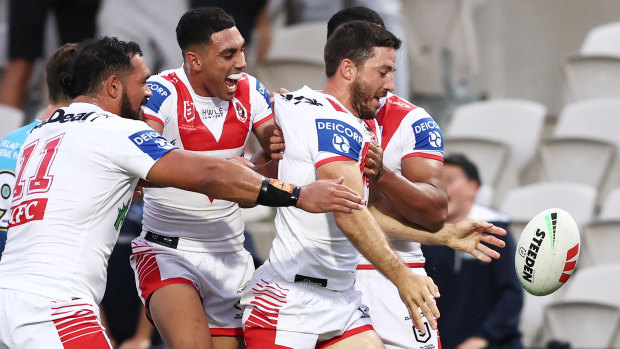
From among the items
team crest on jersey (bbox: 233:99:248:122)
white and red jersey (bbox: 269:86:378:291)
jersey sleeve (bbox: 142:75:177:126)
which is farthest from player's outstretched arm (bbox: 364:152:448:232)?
jersey sleeve (bbox: 142:75:177:126)

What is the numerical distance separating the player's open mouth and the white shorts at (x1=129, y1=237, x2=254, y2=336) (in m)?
0.86

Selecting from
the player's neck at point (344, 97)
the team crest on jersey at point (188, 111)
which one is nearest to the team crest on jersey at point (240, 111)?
the team crest on jersey at point (188, 111)

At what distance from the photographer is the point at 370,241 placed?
16.1ft

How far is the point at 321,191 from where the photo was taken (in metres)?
4.65

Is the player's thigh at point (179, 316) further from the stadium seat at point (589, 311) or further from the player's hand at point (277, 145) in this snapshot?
the stadium seat at point (589, 311)

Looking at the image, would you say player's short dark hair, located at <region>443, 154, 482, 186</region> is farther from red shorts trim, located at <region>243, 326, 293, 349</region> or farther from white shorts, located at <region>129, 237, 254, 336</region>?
red shorts trim, located at <region>243, 326, 293, 349</region>

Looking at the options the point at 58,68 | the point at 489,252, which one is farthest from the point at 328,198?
the point at 58,68

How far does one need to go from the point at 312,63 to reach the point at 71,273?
18.6 ft

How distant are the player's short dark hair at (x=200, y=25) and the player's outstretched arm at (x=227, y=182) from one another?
3.64ft

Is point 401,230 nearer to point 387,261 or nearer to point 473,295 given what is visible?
point 387,261

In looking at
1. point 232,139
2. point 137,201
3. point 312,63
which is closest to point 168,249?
point 232,139

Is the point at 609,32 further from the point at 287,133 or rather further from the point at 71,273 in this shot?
the point at 71,273

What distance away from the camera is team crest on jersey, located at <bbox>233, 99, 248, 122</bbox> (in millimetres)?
5836

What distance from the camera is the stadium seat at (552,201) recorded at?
9.57 meters
